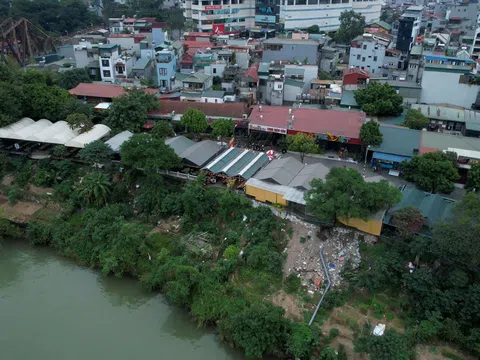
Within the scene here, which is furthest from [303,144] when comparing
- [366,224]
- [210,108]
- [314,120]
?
[210,108]

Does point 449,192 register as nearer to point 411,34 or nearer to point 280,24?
point 411,34

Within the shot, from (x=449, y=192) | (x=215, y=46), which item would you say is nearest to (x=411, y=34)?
(x=215, y=46)

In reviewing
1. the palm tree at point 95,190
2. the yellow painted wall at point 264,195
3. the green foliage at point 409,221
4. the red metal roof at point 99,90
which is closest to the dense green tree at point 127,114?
the red metal roof at point 99,90

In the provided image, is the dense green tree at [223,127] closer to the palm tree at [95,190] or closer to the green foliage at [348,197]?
the palm tree at [95,190]

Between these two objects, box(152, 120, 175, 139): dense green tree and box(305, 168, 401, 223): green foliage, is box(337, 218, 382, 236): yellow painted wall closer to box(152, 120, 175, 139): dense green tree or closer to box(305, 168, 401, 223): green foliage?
box(305, 168, 401, 223): green foliage

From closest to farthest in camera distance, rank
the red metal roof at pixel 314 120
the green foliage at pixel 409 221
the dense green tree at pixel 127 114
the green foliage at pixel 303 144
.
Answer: the green foliage at pixel 409 221 < the green foliage at pixel 303 144 < the red metal roof at pixel 314 120 < the dense green tree at pixel 127 114

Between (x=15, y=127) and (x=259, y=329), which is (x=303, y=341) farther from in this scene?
(x=15, y=127)
